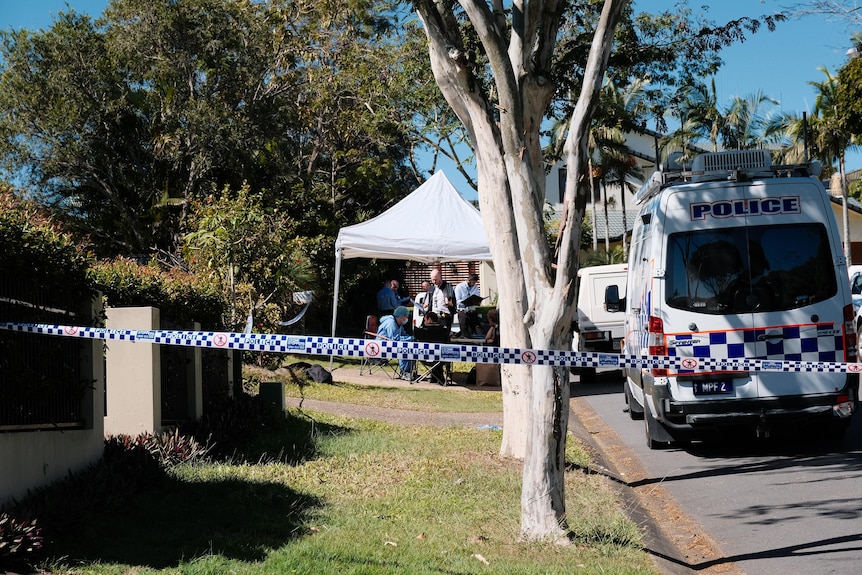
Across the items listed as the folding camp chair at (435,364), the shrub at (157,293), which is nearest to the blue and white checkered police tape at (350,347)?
the shrub at (157,293)

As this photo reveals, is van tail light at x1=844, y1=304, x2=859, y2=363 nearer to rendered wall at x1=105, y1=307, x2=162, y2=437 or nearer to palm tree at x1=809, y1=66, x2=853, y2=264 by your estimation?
rendered wall at x1=105, y1=307, x2=162, y2=437

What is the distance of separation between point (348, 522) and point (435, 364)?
435 inches

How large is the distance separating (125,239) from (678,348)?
20083mm

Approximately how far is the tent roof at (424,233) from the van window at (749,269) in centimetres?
759

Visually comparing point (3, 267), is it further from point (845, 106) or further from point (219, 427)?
point (845, 106)

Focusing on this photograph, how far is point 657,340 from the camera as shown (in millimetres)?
9438

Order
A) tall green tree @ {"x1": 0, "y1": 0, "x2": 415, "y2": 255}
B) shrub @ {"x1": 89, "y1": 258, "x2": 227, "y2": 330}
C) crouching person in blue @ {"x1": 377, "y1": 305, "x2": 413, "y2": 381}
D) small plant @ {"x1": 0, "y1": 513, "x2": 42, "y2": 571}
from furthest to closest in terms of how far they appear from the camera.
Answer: tall green tree @ {"x1": 0, "y1": 0, "x2": 415, "y2": 255}, crouching person in blue @ {"x1": 377, "y1": 305, "x2": 413, "y2": 381}, shrub @ {"x1": 89, "y1": 258, "x2": 227, "y2": 330}, small plant @ {"x1": 0, "y1": 513, "x2": 42, "y2": 571}

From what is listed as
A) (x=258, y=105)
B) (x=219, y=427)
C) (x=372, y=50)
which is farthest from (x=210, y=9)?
(x=219, y=427)

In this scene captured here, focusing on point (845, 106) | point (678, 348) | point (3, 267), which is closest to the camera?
point (3, 267)

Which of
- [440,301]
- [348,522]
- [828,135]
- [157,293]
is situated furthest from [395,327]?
[828,135]

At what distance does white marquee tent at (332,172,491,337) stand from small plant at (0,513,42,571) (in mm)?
11271

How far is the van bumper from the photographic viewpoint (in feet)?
30.5

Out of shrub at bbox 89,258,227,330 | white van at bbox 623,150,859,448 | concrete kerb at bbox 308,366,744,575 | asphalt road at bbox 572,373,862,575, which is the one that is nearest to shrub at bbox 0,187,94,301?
shrub at bbox 89,258,227,330

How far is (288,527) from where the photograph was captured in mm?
6555
